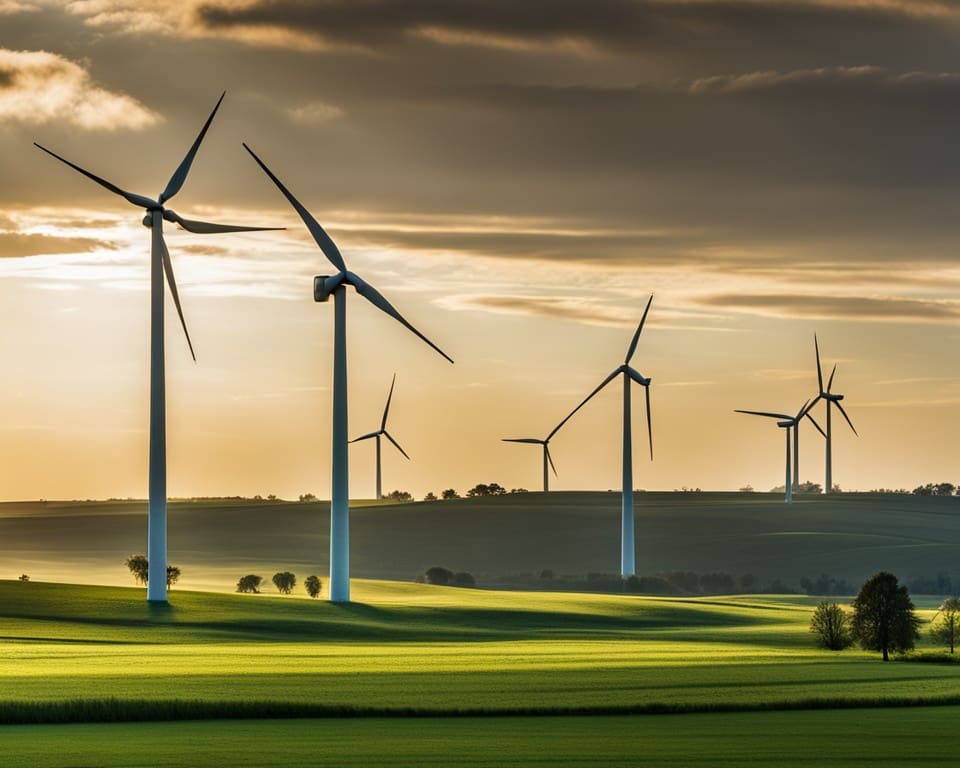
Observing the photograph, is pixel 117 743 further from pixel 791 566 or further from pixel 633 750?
pixel 791 566

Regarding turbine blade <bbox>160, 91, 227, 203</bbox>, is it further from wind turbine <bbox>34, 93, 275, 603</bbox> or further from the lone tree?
the lone tree

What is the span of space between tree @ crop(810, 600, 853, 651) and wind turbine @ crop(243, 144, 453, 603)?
75.1ft

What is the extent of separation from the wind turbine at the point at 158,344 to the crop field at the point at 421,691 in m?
2.42

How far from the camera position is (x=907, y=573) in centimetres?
14700

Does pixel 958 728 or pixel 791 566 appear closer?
pixel 958 728

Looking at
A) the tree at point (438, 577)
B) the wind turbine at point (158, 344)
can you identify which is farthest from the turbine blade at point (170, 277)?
the tree at point (438, 577)

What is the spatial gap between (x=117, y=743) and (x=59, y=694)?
866cm

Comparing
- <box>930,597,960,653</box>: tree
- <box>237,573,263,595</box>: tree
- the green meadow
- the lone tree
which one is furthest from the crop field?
<box>237,573,263,595</box>: tree

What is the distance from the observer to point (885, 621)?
6831cm

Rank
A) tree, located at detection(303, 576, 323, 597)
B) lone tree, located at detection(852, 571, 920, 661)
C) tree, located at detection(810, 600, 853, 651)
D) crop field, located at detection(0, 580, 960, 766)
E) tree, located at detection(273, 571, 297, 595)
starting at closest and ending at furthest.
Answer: crop field, located at detection(0, 580, 960, 766) → lone tree, located at detection(852, 571, 920, 661) → tree, located at detection(810, 600, 853, 651) → tree, located at detection(303, 576, 323, 597) → tree, located at detection(273, 571, 297, 595)

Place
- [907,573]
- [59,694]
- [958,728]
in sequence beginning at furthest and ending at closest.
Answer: [907,573] → [59,694] → [958,728]

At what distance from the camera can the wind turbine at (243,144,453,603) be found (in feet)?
277

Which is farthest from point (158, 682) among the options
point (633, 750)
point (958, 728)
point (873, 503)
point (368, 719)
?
point (873, 503)

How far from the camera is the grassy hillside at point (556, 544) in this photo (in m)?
155
